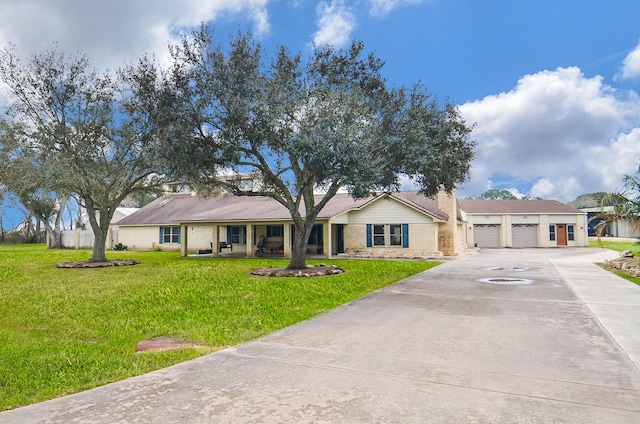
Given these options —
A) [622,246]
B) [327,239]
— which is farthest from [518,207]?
[327,239]

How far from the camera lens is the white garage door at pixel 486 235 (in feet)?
121

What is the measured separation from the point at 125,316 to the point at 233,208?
20.4 meters

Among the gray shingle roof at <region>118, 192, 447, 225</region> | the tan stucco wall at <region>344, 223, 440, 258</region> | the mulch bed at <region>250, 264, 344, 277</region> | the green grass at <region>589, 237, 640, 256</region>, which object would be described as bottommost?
the mulch bed at <region>250, 264, 344, 277</region>

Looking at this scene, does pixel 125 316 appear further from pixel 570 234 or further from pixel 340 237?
pixel 570 234

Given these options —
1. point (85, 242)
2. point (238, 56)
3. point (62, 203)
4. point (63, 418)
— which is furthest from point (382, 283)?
point (62, 203)

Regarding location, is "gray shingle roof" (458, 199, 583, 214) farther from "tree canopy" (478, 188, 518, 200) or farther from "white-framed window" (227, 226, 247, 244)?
"tree canopy" (478, 188, 518, 200)

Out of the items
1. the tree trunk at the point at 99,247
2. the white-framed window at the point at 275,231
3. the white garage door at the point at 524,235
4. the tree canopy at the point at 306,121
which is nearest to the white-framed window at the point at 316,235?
the white-framed window at the point at 275,231

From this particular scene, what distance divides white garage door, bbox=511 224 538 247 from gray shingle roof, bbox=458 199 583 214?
1.40m

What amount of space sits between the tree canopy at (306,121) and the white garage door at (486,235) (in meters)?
22.9

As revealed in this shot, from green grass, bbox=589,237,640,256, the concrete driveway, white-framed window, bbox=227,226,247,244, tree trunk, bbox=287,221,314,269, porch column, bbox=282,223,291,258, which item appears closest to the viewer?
the concrete driveway

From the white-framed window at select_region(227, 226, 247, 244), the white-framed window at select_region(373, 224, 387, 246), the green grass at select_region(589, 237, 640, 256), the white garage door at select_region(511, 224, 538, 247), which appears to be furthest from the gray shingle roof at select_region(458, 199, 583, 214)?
the white-framed window at select_region(227, 226, 247, 244)

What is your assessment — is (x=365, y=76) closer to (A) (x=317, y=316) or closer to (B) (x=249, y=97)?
(B) (x=249, y=97)

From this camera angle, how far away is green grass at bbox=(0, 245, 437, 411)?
4.95 meters

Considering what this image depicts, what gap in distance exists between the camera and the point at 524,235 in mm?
36406
